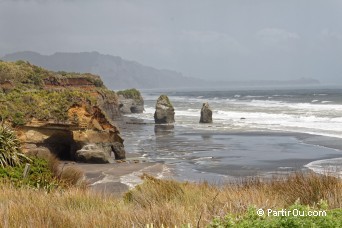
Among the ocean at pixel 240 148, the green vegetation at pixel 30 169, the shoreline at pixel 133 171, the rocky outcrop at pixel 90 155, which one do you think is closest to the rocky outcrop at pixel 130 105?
the ocean at pixel 240 148

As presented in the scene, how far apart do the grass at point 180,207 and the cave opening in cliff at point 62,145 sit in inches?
628

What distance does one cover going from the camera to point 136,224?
628 cm

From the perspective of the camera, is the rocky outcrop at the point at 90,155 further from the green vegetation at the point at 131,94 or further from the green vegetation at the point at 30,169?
the green vegetation at the point at 131,94

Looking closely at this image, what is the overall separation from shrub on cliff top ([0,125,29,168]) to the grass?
7174 mm

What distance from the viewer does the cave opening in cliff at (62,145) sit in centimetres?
2531

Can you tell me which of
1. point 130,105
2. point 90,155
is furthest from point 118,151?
point 130,105

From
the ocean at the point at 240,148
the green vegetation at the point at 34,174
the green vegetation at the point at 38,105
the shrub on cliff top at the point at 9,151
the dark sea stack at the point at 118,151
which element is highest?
the green vegetation at the point at 38,105

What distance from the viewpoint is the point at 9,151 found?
16828mm

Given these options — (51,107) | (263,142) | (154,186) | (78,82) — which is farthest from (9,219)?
(78,82)

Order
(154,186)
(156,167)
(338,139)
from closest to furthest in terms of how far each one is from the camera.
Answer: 1. (154,186)
2. (156,167)
3. (338,139)

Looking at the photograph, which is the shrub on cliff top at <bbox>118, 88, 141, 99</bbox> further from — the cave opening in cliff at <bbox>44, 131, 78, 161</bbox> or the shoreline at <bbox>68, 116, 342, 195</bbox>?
the cave opening in cliff at <bbox>44, 131, 78, 161</bbox>

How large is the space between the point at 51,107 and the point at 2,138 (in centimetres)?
795

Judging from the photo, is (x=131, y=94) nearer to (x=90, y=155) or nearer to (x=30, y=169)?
(x=90, y=155)

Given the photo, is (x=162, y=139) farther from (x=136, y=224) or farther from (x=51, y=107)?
(x=136, y=224)
